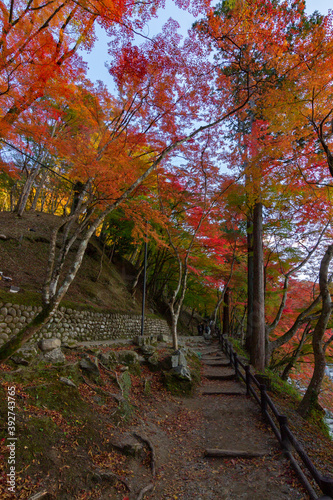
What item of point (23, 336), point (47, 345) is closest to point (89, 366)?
point (47, 345)

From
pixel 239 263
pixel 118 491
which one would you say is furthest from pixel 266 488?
pixel 239 263

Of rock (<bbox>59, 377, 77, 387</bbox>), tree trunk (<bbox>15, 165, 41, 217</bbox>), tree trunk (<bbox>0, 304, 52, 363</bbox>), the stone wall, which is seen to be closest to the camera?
tree trunk (<bbox>0, 304, 52, 363</bbox>)

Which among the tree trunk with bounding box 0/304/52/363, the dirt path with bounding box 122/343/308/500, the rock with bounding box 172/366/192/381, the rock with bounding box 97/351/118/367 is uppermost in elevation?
the tree trunk with bounding box 0/304/52/363

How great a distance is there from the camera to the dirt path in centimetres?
353

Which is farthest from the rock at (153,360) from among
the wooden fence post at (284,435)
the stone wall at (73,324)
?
the wooden fence post at (284,435)

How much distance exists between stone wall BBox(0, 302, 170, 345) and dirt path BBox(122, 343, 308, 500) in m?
4.73

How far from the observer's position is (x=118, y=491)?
10.6ft

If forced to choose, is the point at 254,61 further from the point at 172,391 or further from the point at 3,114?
the point at 172,391

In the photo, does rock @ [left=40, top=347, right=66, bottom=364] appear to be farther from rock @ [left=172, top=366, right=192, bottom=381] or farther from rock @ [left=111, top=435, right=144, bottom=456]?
rock @ [left=172, top=366, right=192, bottom=381]

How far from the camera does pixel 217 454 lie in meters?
4.48

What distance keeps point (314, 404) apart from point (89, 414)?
6.22 metres

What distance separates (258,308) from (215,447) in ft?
21.3

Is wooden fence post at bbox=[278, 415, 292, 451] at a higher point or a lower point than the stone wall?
lower

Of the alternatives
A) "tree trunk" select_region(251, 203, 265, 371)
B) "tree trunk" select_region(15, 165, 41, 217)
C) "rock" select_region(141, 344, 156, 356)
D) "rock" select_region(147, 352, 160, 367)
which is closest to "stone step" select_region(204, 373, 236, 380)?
"tree trunk" select_region(251, 203, 265, 371)
